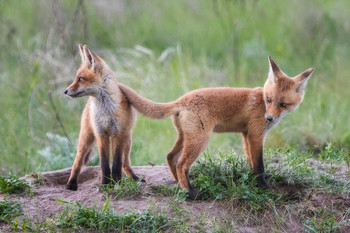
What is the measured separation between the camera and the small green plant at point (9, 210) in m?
4.63

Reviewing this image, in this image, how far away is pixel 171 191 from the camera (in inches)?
205

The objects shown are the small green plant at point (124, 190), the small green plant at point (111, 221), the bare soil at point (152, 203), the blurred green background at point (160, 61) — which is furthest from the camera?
the blurred green background at point (160, 61)

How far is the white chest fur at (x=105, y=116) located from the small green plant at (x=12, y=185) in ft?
3.60

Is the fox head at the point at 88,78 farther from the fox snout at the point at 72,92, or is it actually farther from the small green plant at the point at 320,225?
the small green plant at the point at 320,225

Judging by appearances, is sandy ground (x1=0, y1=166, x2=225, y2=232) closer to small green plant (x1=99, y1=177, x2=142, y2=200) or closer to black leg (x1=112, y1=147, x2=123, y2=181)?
small green plant (x1=99, y1=177, x2=142, y2=200)

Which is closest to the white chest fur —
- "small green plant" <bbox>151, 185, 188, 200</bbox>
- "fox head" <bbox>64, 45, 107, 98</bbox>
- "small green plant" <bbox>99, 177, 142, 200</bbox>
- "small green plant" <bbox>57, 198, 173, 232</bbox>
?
"fox head" <bbox>64, 45, 107, 98</bbox>

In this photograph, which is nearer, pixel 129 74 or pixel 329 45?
pixel 129 74

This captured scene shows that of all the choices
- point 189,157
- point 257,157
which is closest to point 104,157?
point 189,157

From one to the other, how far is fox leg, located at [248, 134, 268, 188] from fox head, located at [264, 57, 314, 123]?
0.30 meters

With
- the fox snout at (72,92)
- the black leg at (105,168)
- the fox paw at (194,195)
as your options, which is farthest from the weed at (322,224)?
the fox snout at (72,92)

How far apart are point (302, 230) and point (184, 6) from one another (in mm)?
11406

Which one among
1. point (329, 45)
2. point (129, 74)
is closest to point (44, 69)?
point (129, 74)

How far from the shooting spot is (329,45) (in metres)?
12.0

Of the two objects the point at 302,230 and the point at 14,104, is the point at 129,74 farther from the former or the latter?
the point at 302,230
